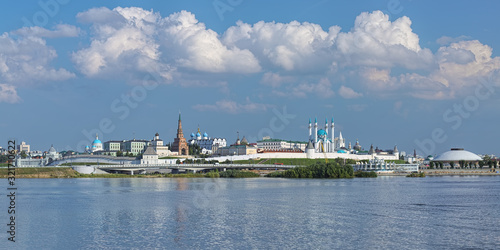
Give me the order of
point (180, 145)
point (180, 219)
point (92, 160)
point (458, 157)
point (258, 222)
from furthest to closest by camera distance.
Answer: point (458, 157) → point (180, 145) → point (92, 160) → point (180, 219) → point (258, 222)

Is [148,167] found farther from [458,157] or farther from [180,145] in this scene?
[458,157]

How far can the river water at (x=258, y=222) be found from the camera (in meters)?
24.7

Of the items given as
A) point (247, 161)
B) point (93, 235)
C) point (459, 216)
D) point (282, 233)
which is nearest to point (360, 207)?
point (459, 216)

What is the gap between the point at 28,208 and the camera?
3784 centimetres

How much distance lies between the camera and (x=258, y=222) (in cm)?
3067

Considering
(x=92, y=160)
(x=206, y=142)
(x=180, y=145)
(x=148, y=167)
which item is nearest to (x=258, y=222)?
(x=148, y=167)

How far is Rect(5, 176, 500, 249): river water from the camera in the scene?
24703 millimetres

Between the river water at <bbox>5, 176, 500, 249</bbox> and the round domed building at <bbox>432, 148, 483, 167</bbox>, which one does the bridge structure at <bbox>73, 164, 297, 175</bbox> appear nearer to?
the river water at <bbox>5, 176, 500, 249</bbox>

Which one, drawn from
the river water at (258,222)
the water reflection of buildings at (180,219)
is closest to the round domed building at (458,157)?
the river water at (258,222)

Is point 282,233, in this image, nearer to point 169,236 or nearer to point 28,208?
point 169,236

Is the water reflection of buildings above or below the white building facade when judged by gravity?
below

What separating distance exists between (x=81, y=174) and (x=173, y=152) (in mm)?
59045

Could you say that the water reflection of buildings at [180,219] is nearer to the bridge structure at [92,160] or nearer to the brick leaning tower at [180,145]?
the bridge structure at [92,160]

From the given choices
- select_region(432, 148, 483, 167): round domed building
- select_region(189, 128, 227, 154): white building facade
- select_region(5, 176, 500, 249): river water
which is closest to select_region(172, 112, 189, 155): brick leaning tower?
select_region(189, 128, 227, 154): white building facade
